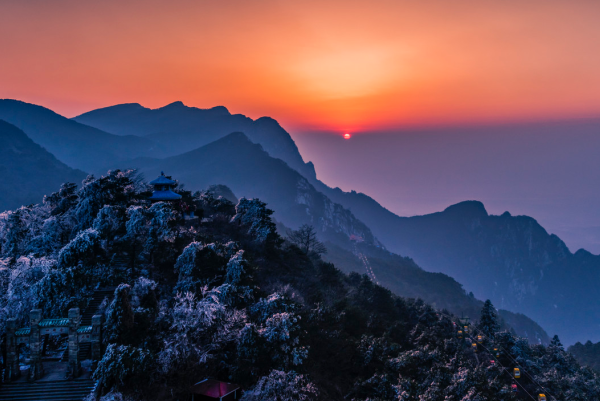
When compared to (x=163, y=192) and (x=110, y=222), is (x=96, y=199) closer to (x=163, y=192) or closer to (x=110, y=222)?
(x=110, y=222)

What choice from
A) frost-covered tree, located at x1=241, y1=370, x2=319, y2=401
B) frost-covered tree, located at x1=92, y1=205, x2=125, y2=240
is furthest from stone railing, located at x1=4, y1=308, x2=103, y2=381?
frost-covered tree, located at x1=92, y1=205, x2=125, y2=240

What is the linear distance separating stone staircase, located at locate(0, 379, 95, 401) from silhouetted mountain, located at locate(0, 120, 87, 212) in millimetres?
144976

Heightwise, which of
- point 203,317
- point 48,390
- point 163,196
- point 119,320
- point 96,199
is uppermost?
point 163,196

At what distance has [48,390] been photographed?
2197 centimetres

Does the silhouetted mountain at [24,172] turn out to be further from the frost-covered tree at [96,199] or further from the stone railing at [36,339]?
the stone railing at [36,339]

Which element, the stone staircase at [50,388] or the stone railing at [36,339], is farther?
the stone railing at [36,339]

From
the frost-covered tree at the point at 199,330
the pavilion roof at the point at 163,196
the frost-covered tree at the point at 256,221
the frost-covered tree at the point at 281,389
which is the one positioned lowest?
the frost-covered tree at the point at 281,389

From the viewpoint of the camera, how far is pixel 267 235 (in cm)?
4734

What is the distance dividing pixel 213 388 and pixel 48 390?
9122 mm

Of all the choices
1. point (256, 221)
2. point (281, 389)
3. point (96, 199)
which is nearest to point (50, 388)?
point (281, 389)

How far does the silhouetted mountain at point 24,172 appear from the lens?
15016cm

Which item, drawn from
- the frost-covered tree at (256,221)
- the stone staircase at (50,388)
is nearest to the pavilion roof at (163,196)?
the frost-covered tree at (256,221)

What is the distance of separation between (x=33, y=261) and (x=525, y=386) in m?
51.7

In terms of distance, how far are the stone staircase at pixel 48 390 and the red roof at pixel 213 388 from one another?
5.82m
